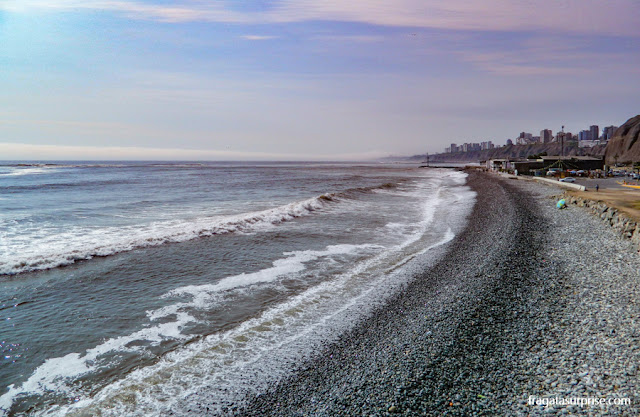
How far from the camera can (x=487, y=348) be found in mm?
6898

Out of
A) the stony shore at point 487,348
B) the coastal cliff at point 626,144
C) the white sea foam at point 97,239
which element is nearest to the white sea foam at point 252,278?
the stony shore at point 487,348

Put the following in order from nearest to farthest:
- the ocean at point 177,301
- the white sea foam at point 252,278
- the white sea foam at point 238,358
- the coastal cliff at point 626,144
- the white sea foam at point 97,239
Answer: the white sea foam at point 238,358
the ocean at point 177,301
the white sea foam at point 252,278
the white sea foam at point 97,239
the coastal cliff at point 626,144

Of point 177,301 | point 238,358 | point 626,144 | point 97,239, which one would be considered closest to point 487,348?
point 238,358

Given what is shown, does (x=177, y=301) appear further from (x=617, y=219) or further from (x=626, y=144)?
(x=626, y=144)

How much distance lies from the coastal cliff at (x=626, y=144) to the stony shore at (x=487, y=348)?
411 feet

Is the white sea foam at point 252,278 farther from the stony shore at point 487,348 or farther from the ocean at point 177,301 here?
the stony shore at point 487,348

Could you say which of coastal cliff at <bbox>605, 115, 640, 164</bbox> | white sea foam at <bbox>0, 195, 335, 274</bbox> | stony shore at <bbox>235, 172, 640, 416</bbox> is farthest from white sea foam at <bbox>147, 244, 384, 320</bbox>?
coastal cliff at <bbox>605, 115, 640, 164</bbox>

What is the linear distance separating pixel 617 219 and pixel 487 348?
16.1 meters

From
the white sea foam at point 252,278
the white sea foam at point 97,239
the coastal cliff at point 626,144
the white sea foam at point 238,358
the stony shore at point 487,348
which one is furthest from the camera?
A: the coastal cliff at point 626,144

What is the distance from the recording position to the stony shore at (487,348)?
5.54 metres

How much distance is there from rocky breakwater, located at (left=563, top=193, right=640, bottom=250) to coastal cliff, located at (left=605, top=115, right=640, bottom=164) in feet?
354

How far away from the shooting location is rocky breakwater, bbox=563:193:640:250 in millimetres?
14555

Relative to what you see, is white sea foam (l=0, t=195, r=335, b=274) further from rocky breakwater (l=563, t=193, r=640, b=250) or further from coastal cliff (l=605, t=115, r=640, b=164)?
coastal cliff (l=605, t=115, r=640, b=164)

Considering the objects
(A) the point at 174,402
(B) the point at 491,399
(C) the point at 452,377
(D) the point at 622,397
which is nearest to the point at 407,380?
(C) the point at 452,377
